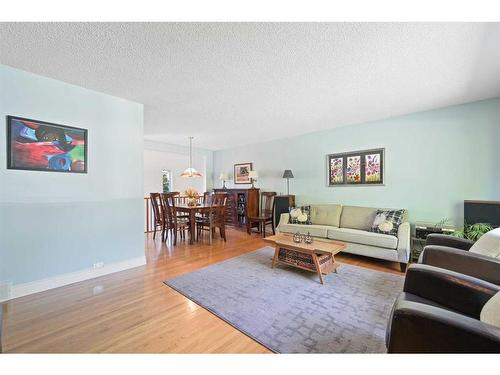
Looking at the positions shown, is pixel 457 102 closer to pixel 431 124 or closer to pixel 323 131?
pixel 431 124

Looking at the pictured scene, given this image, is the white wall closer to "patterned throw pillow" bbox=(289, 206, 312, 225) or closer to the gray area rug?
"patterned throw pillow" bbox=(289, 206, 312, 225)

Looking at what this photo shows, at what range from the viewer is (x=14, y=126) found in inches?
82.7

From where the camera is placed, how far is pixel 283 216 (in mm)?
4203

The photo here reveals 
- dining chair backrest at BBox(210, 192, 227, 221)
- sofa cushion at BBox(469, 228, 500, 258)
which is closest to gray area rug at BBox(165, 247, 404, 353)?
sofa cushion at BBox(469, 228, 500, 258)

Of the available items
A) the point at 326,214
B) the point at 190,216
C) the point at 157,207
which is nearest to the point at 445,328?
the point at 326,214

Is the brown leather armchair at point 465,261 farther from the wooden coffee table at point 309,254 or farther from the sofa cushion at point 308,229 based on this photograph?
the sofa cushion at point 308,229

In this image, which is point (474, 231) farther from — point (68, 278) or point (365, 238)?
point (68, 278)

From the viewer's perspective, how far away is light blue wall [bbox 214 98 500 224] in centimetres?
289

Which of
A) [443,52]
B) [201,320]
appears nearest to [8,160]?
[201,320]

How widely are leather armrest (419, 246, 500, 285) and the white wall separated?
564cm

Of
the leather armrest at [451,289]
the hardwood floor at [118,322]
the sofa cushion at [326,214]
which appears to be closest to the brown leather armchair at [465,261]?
the leather armrest at [451,289]

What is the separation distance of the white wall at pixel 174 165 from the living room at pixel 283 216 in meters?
1.82

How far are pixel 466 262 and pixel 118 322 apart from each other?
107 inches
